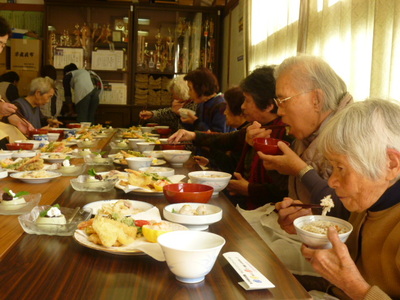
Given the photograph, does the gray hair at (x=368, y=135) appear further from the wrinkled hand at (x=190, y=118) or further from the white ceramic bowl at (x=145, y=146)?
the wrinkled hand at (x=190, y=118)

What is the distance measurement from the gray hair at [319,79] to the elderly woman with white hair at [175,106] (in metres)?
2.89

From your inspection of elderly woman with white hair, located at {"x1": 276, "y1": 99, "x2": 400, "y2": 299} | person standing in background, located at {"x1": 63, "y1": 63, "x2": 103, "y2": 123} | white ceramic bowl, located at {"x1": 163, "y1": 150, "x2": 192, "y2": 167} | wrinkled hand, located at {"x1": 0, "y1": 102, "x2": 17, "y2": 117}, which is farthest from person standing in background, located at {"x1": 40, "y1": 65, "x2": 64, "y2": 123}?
elderly woman with white hair, located at {"x1": 276, "y1": 99, "x2": 400, "y2": 299}

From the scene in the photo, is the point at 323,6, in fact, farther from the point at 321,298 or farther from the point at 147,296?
the point at 147,296

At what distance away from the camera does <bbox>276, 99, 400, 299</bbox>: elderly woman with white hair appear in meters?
1.18

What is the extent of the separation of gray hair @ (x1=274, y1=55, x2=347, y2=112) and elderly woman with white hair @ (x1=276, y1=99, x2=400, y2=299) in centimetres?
72

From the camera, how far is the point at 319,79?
202 centimetres

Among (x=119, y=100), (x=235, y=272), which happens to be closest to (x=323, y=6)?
(x=235, y=272)

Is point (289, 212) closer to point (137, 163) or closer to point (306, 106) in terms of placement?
point (306, 106)

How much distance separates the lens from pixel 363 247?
4.54 ft

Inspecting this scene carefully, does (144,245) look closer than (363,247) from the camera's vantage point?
Yes

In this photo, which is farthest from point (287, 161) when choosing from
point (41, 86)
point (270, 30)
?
point (41, 86)

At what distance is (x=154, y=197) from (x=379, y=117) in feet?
2.93

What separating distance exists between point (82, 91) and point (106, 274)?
6081mm

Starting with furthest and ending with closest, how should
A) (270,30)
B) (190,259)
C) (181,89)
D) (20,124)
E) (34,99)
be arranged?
(181,89)
(34,99)
(270,30)
(20,124)
(190,259)
